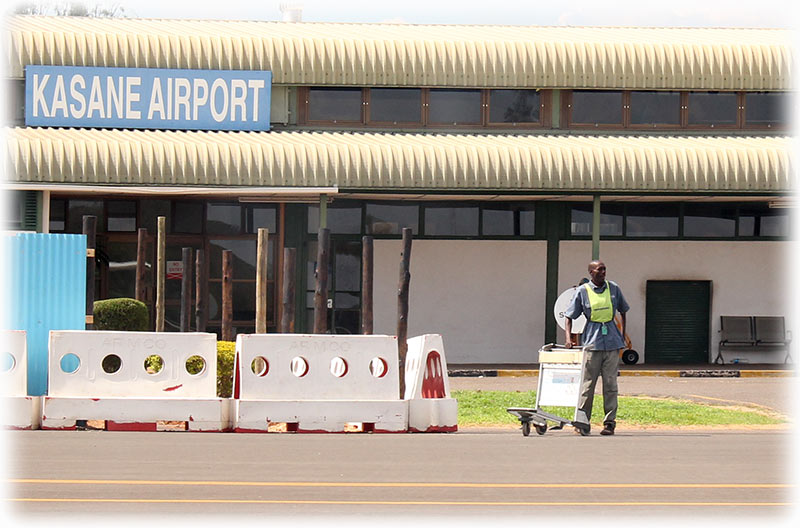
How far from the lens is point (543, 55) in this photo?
91.0 ft

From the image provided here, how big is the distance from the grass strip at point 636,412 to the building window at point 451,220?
9.16 metres

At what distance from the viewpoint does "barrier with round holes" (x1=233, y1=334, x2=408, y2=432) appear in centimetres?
1461

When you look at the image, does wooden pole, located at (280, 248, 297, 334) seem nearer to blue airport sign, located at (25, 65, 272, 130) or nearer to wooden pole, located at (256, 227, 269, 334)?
wooden pole, located at (256, 227, 269, 334)

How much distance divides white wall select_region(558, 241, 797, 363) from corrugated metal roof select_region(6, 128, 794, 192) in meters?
2.23

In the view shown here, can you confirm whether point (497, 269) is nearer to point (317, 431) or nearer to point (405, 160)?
point (405, 160)

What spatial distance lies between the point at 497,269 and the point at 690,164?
4819mm

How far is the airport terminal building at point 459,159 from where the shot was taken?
1048 inches

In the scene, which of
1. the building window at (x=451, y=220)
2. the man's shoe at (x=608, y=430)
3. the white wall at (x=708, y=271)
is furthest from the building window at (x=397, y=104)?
the man's shoe at (x=608, y=430)

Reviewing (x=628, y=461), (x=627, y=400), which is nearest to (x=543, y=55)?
(x=627, y=400)

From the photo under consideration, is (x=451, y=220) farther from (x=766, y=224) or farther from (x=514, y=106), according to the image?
(x=766, y=224)

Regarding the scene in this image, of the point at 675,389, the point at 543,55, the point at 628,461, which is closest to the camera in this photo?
the point at 628,461

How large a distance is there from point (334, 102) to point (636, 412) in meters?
13.2

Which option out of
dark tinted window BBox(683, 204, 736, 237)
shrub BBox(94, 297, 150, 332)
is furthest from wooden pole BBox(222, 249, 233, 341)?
dark tinted window BBox(683, 204, 736, 237)

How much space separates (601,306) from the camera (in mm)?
14461
